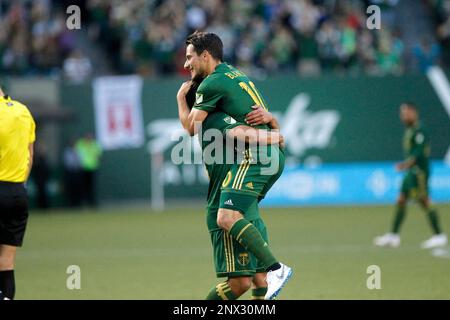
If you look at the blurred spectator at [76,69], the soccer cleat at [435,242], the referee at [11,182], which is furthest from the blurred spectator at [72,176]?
the referee at [11,182]

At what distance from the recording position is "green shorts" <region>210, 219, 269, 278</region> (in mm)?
8234

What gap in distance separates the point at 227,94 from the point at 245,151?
0.52 metres

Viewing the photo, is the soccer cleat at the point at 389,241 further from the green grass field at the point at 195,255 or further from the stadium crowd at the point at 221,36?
the stadium crowd at the point at 221,36

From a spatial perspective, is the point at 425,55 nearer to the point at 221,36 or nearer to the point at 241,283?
the point at 221,36

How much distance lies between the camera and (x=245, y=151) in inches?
328

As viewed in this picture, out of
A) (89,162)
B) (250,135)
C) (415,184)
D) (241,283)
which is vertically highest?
(89,162)

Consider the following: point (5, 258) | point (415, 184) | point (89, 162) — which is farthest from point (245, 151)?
point (89, 162)

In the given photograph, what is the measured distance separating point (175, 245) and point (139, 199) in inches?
383

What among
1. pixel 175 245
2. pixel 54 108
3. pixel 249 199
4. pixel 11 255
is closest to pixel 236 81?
pixel 249 199

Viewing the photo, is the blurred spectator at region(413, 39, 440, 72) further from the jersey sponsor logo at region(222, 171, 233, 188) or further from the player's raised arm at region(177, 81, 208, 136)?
the jersey sponsor logo at region(222, 171, 233, 188)

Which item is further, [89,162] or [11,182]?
[89,162]

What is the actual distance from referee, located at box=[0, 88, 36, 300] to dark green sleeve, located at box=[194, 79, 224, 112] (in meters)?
2.10

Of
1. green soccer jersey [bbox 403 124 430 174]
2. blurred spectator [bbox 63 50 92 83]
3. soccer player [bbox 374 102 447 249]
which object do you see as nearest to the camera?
soccer player [bbox 374 102 447 249]

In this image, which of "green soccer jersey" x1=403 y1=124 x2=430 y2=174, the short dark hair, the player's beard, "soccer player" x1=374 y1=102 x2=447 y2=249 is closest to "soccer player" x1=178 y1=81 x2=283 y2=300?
the player's beard
